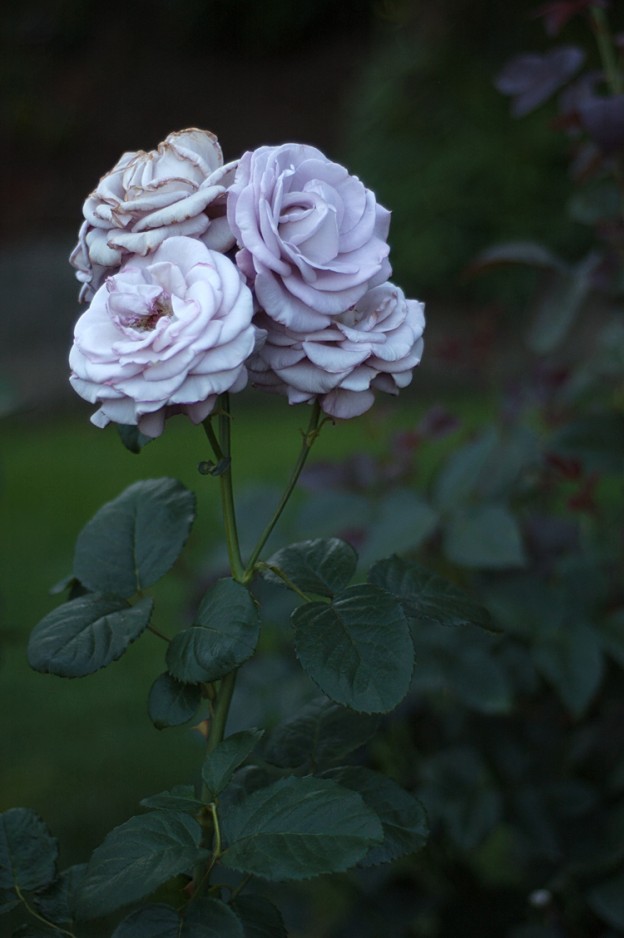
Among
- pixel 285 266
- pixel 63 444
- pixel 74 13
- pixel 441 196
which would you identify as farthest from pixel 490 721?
pixel 74 13

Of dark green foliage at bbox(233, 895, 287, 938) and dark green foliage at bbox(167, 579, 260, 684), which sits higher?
dark green foliage at bbox(167, 579, 260, 684)

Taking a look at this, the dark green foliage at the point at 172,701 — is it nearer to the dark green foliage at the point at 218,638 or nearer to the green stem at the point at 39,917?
the dark green foliage at the point at 218,638

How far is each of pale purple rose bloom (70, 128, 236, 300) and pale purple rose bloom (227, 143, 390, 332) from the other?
2 centimetres

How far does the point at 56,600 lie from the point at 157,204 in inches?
90.9

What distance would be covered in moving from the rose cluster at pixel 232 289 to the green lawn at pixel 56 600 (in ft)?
2.35

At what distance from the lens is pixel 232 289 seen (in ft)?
2.16

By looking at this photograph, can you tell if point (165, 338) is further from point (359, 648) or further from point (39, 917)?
point (39, 917)

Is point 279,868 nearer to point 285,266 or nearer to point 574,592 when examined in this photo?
point 285,266

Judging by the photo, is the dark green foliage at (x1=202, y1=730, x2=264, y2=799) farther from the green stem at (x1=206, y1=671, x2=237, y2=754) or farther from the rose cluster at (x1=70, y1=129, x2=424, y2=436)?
the rose cluster at (x1=70, y1=129, x2=424, y2=436)

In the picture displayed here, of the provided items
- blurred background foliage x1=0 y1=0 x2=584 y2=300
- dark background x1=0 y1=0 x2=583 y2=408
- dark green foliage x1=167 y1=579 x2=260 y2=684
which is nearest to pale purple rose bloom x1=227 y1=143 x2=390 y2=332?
dark green foliage x1=167 y1=579 x2=260 y2=684

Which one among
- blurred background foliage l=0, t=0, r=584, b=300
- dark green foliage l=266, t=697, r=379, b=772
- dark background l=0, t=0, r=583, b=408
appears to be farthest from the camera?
blurred background foliage l=0, t=0, r=584, b=300

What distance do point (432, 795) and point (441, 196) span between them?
4.74 m

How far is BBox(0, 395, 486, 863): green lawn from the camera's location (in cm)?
205

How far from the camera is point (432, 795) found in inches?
50.4
